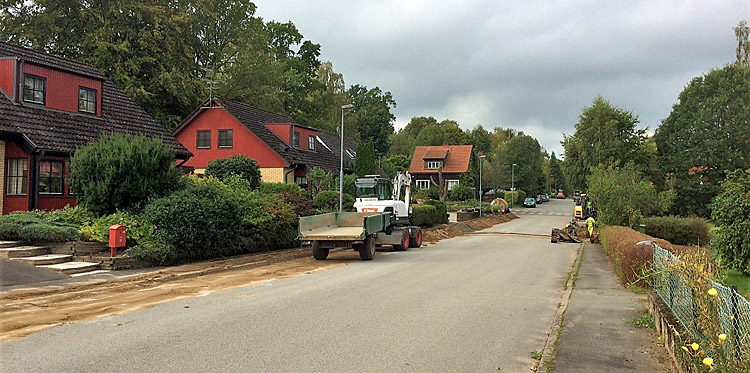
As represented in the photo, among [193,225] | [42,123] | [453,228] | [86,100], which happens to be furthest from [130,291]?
[453,228]

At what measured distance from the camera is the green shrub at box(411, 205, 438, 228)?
37184 millimetres

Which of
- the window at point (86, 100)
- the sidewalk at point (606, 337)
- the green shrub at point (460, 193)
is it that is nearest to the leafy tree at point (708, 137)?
the green shrub at point (460, 193)

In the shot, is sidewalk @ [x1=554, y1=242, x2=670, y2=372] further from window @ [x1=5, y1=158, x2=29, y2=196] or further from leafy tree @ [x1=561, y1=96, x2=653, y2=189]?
leafy tree @ [x1=561, y1=96, x2=653, y2=189]

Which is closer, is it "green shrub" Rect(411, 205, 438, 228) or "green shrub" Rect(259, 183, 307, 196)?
"green shrub" Rect(259, 183, 307, 196)

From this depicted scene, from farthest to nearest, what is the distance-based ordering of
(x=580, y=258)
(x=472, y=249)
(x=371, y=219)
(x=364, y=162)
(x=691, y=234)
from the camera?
(x=364, y=162)
(x=691, y=234)
(x=472, y=249)
(x=580, y=258)
(x=371, y=219)

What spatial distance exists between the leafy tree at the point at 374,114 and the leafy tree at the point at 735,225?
83636 mm

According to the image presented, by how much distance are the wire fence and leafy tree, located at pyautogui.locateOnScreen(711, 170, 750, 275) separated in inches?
263

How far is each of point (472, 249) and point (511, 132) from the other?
459 ft

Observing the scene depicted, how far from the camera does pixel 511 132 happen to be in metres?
162

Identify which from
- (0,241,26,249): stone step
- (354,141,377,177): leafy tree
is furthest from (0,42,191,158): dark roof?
(354,141,377,177): leafy tree

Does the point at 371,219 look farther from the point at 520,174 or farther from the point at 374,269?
the point at 520,174

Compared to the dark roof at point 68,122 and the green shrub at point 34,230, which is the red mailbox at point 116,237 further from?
the dark roof at point 68,122

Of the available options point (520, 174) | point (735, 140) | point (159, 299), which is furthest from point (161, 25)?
point (520, 174)

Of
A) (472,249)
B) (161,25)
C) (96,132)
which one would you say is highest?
(161,25)
